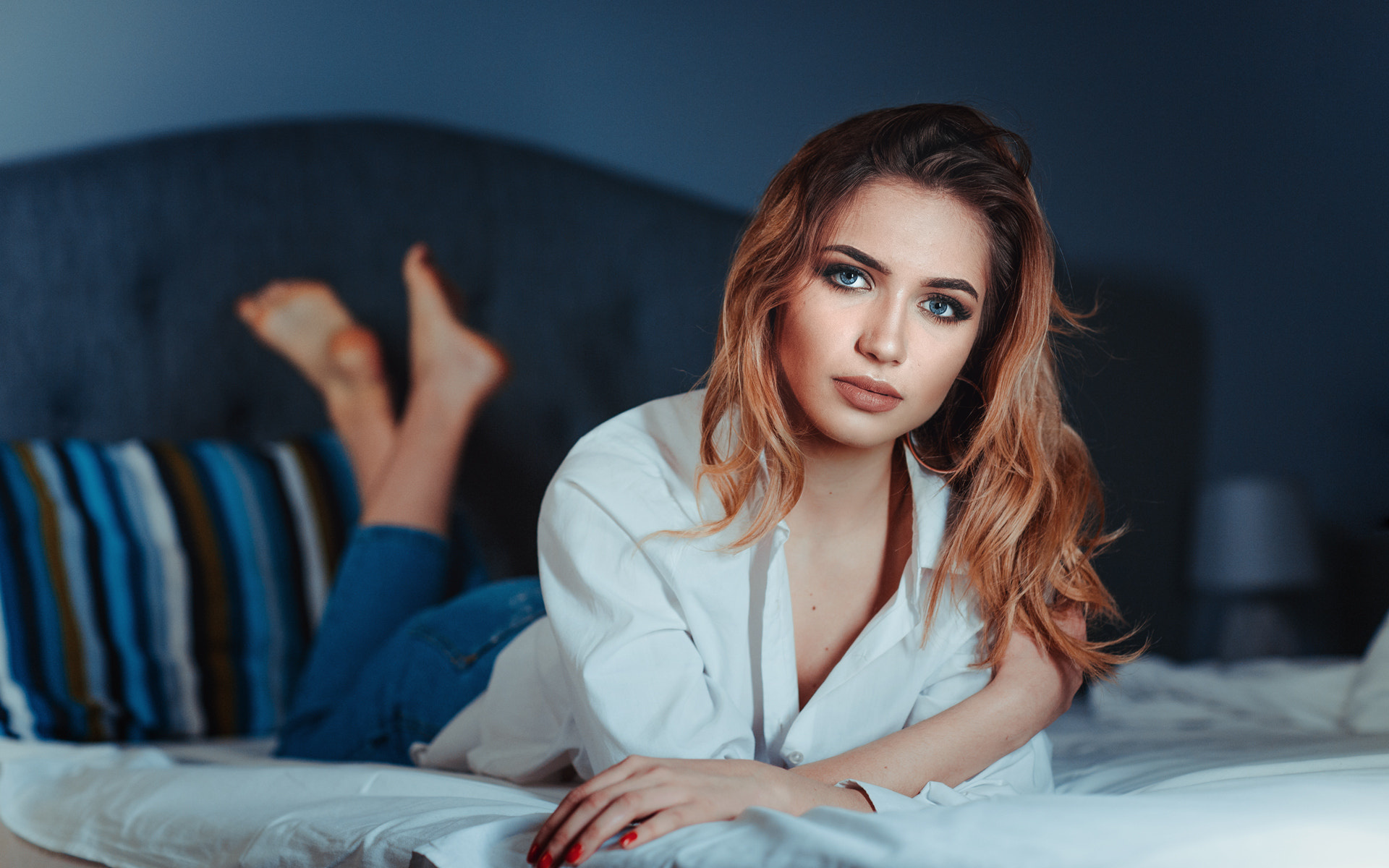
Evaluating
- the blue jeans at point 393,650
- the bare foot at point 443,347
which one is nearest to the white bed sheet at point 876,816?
the blue jeans at point 393,650

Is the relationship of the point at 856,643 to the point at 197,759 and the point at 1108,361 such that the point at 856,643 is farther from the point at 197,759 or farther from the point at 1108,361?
the point at 1108,361

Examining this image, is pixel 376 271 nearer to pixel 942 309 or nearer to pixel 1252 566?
pixel 942 309

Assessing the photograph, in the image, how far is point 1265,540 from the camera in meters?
1.71

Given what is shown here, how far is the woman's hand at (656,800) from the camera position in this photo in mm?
583

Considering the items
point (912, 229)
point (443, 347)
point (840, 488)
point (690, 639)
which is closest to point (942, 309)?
point (912, 229)

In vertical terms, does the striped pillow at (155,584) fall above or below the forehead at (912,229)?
below

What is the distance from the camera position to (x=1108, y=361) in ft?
5.92

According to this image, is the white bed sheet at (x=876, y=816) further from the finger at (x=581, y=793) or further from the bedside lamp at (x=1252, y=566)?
the bedside lamp at (x=1252, y=566)

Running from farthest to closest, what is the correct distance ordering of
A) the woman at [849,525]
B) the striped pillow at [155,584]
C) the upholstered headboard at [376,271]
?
the upholstered headboard at [376,271] → the striped pillow at [155,584] → the woman at [849,525]

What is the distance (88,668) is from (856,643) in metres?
1.13

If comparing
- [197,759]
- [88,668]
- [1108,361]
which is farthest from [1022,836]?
[1108,361]

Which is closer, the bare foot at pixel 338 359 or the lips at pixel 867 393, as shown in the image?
the lips at pixel 867 393

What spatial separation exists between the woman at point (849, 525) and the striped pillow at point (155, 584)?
2.13 feet

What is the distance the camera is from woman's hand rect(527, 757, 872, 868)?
0.58m
